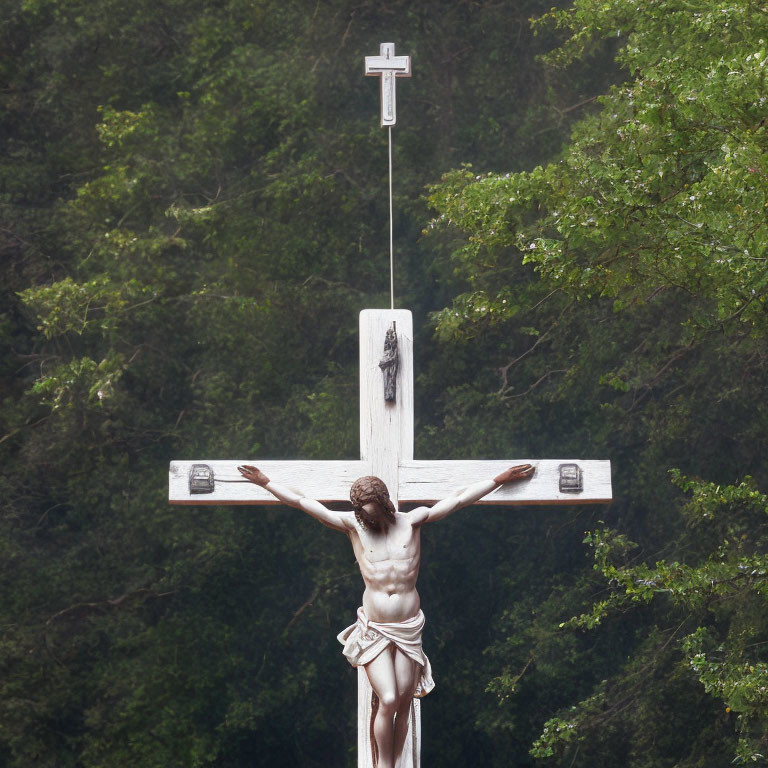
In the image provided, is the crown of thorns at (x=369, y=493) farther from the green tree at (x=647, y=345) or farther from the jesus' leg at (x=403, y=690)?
the green tree at (x=647, y=345)

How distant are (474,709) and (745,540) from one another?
88.3 inches

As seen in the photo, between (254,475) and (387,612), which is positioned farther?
(254,475)

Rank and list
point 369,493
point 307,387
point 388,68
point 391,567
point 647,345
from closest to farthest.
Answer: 1. point 369,493
2. point 391,567
3. point 388,68
4. point 647,345
5. point 307,387

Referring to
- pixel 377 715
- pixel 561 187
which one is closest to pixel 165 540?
pixel 561 187

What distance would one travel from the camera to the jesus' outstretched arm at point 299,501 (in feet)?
18.9

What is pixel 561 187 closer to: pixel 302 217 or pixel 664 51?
pixel 664 51

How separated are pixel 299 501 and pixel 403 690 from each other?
0.81 metres

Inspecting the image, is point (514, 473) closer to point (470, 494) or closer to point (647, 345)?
point (470, 494)

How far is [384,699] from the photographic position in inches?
219

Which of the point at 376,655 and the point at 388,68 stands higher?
the point at 388,68

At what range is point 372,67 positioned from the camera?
6734 mm

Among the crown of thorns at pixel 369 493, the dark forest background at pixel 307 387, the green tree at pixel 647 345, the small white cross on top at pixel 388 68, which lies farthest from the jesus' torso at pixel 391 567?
the dark forest background at pixel 307 387

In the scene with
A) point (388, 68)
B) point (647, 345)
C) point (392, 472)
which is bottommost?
point (392, 472)

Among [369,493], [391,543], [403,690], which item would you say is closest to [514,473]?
[391,543]
